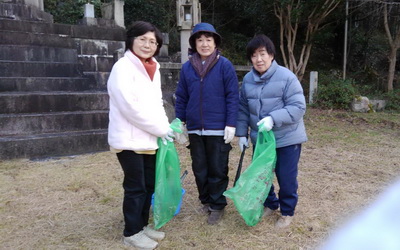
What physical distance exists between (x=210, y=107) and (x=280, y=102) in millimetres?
528

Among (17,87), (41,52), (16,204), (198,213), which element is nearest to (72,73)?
(41,52)

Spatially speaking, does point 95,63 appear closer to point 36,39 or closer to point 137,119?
point 36,39

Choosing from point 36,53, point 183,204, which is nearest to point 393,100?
point 183,204

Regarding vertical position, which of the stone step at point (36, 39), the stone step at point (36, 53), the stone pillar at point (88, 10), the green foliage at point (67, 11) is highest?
the green foliage at point (67, 11)

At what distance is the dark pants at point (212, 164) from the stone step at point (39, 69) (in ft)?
14.9

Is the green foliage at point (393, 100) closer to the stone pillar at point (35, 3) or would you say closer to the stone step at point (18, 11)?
the stone step at point (18, 11)

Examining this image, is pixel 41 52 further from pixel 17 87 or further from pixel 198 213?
pixel 198 213

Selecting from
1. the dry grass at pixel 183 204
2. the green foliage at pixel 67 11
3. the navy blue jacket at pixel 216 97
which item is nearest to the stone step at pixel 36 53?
the dry grass at pixel 183 204

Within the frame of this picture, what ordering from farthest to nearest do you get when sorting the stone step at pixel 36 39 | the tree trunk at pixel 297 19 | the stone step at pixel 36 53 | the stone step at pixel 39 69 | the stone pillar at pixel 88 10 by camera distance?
the tree trunk at pixel 297 19
the stone pillar at pixel 88 10
the stone step at pixel 36 39
the stone step at pixel 36 53
the stone step at pixel 39 69

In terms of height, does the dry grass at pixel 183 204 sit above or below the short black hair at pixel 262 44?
below

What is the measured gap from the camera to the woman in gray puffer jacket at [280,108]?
2361mm

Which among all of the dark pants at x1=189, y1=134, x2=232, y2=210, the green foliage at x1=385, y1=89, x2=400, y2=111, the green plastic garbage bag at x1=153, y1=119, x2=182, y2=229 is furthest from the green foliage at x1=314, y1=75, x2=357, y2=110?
the green plastic garbage bag at x1=153, y1=119, x2=182, y2=229

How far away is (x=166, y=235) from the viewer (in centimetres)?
247

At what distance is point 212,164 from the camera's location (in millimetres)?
2602
